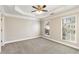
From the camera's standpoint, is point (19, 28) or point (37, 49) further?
point (19, 28)

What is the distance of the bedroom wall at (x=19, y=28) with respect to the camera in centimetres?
564

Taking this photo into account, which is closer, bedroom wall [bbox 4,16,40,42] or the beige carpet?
the beige carpet

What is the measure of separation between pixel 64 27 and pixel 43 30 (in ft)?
11.2

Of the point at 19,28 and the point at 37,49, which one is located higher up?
the point at 19,28

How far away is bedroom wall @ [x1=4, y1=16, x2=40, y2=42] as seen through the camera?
564cm

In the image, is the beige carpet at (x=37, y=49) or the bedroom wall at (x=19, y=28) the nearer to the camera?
the beige carpet at (x=37, y=49)

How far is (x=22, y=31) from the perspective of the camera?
273 inches

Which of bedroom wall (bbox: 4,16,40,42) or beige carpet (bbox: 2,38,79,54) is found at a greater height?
bedroom wall (bbox: 4,16,40,42)

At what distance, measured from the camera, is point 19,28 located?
6645 mm

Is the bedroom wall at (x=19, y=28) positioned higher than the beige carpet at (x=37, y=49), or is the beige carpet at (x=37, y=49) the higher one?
the bedroom wall at (x=19, y=28)
